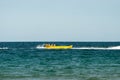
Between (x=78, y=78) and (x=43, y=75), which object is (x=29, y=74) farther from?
(x=78, y=78)

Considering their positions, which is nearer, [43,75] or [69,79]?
[69,79]

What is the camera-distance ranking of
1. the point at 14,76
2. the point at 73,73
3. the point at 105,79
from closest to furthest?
the point at 105,79 < the point at 14,76 < the point at 73,73

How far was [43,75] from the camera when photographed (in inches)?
1471

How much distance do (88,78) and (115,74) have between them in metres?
3.39

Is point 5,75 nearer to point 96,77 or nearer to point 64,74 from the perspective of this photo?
point 64,74

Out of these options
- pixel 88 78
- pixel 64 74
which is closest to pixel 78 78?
pixel 88 78

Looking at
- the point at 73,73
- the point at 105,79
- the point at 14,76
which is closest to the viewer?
the point at 105,79

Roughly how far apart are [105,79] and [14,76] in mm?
7067

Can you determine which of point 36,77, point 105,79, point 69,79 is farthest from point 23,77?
point 105,79

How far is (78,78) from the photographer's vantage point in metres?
35.1

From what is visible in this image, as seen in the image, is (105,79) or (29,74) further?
(29,74)

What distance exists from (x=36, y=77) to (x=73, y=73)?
4.46 meters

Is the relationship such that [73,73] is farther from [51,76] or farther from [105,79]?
[105,79]

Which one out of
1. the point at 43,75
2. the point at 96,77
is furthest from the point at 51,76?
the point at 96,77
